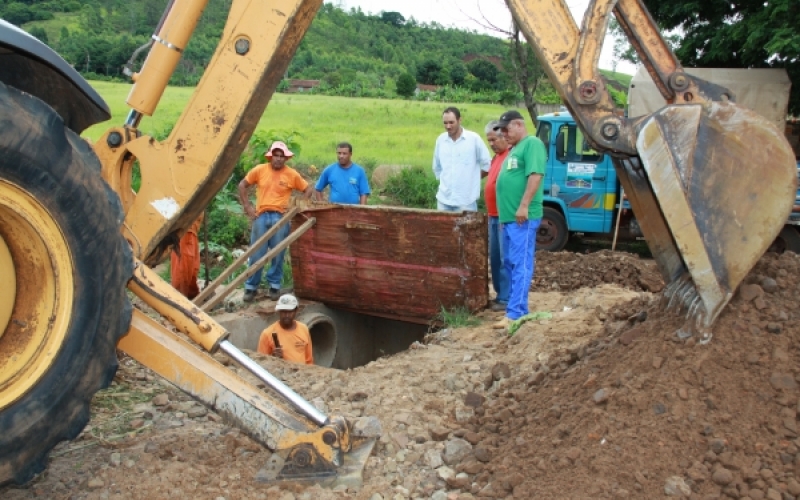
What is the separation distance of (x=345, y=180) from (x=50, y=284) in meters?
5.86

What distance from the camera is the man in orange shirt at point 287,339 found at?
6.06 metres

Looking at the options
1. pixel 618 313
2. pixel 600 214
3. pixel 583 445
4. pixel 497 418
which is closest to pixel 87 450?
pixel 497 418

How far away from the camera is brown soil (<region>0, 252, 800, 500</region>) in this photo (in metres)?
3.06

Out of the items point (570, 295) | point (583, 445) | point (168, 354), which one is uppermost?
point (168, 354)

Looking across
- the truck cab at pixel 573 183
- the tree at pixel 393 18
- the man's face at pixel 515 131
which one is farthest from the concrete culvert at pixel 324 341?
the tree at pixel 393 18

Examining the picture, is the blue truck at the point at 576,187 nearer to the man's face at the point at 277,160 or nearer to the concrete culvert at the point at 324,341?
the man's face at the point at 277,160

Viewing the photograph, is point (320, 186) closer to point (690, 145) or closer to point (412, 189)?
point (690, 145)

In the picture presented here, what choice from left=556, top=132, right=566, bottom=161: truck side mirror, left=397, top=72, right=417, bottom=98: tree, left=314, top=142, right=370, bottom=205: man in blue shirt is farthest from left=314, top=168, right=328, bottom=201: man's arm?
left=397, top=72, right=417, bottom=98: tree

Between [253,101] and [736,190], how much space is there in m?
2.19

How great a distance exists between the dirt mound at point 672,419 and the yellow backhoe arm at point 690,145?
229 mm

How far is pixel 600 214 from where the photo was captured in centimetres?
1090

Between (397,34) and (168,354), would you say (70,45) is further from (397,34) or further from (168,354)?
(168,354)

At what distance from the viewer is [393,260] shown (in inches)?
283

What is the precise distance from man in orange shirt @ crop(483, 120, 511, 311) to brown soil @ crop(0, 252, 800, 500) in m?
2.55
